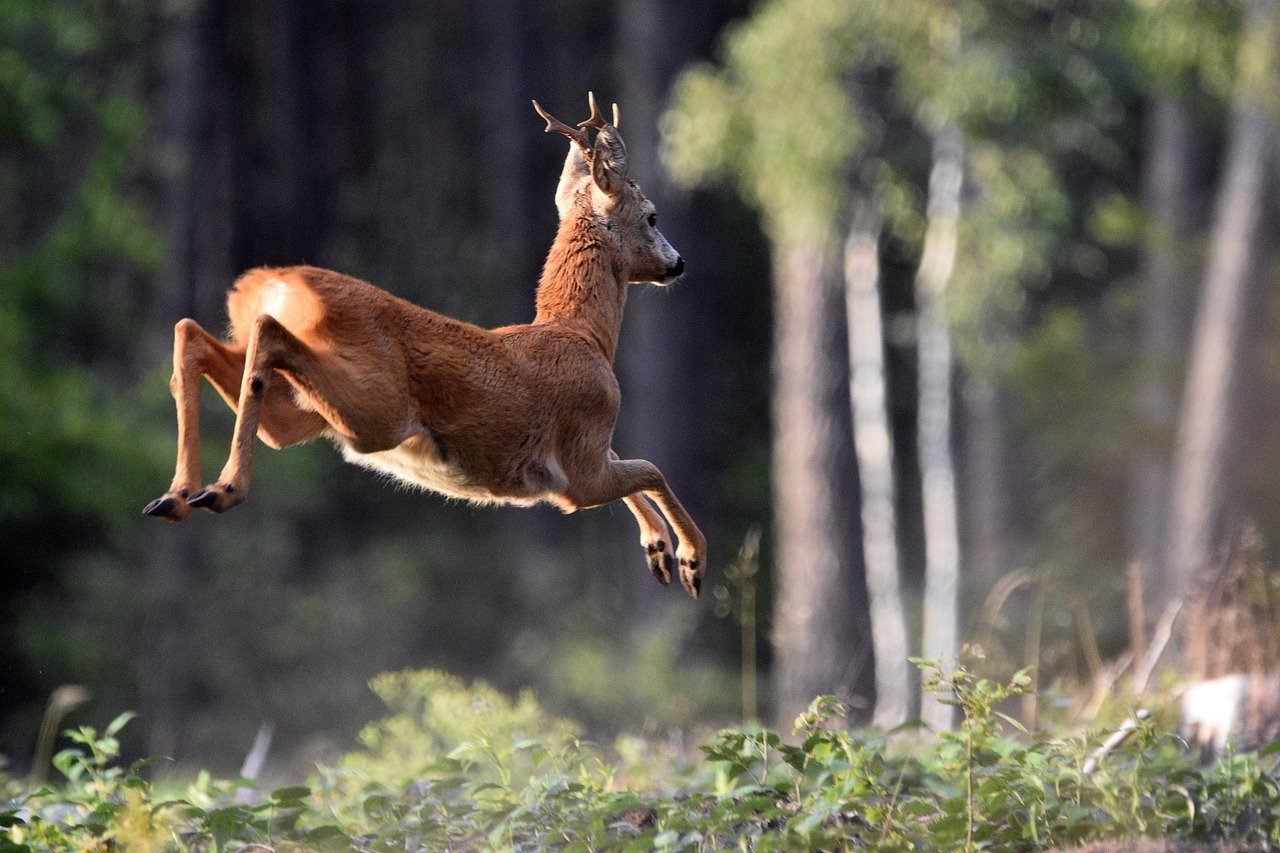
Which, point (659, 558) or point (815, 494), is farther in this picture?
point (815, 494)

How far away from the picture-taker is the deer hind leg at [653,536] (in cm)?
675

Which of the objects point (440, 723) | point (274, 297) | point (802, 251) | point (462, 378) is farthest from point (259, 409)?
point (802, 251)

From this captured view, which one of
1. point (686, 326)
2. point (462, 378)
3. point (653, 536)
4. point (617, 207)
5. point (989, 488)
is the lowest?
point (989, 488)

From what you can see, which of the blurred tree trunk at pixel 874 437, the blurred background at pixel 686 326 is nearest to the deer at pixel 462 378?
the blurred background at pixel 686 326

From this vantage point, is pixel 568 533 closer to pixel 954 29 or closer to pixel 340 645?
pixel 340 645

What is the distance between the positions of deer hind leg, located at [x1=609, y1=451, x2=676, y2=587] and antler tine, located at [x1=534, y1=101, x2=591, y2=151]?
3.50 feet

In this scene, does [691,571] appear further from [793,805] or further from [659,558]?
[793,805]

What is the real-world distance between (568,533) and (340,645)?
4.95m

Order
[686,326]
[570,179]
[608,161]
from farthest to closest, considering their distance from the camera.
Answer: [686,326]
[570,179]
[608,161]

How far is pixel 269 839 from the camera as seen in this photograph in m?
5.72

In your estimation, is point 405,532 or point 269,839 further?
point 405,532

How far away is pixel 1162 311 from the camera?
23.2 m

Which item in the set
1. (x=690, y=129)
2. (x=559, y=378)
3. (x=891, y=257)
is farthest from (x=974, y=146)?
(x=559, y=378)

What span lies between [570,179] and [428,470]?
1398 millimetres
